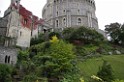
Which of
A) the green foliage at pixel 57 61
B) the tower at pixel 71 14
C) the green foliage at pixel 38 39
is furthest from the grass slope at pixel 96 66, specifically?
the tower at pixel 71 14

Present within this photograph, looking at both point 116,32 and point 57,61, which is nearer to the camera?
point 57,61

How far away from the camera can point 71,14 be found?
77438 millimetres

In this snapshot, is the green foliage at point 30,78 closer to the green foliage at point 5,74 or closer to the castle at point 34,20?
the green foliage at point 5,74

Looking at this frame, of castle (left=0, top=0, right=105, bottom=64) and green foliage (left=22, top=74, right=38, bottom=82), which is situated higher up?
castle (left=0, top=0, right=105, bottom=64)

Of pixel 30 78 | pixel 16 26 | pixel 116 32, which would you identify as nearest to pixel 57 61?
pixel 30 78

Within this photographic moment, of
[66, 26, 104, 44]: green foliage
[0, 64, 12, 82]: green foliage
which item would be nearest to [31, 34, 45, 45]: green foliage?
[66, 26, 104, 44]: green foliage

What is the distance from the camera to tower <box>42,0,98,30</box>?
252ft

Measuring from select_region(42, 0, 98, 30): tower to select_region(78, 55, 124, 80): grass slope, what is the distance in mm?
25738

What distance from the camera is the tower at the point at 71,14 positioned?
76812mm

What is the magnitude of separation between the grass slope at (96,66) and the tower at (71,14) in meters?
25.7

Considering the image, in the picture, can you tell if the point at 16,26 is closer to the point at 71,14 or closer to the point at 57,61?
the point at 57,61

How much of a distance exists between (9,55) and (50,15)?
130 feet

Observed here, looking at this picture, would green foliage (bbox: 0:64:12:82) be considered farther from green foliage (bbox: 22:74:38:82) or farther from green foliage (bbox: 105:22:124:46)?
green foliage (bbox: 105:22:124:46)

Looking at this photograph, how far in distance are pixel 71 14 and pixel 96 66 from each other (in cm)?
3462
